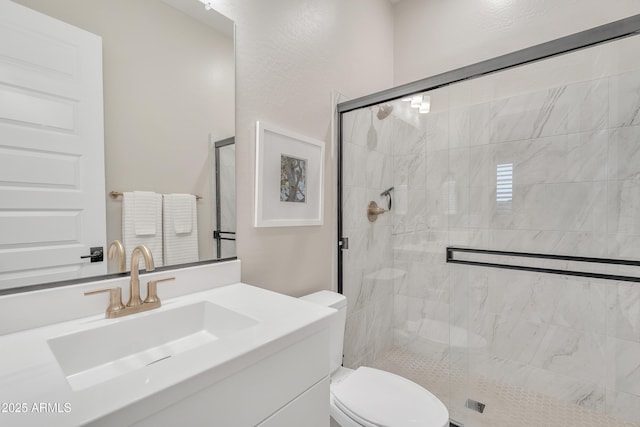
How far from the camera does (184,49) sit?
3.78 feet

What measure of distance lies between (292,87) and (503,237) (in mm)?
1537

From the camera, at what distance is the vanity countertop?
479 mm

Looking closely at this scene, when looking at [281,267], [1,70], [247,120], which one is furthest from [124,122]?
[281,267]

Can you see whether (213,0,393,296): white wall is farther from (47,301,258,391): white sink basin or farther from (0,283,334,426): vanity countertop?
(0,283,334,426): vanity countertop

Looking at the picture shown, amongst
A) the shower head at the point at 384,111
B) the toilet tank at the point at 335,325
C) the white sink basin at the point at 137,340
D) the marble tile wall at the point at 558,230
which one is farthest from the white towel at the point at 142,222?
the marble tile wall at the point at 558,230

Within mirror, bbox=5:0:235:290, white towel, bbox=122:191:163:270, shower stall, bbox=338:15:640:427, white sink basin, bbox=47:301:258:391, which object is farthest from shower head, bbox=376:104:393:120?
white sink basin, bbox=47:301:258:391

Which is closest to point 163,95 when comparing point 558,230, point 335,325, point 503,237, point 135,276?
point 135,276

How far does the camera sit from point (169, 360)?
0.63 metres

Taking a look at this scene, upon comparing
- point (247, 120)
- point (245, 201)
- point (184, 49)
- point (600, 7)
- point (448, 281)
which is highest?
point (600, 7)

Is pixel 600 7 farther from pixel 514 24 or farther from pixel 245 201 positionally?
pixel 245 201

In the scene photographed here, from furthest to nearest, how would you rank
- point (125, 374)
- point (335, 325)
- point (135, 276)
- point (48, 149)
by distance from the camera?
point (335, 325) → point (135, 276) → point (48, 149) → point (125, 374)

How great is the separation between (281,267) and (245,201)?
1.31ft

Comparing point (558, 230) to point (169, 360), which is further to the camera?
point (558, 230)

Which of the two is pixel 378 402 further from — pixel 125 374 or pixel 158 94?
pixel 158 94
